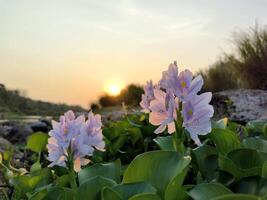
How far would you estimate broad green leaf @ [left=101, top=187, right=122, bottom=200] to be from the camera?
3.58ft

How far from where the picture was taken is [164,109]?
1.40 metres

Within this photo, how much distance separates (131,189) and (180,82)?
1.08 feet

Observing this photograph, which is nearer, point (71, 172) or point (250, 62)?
point (71, 172)

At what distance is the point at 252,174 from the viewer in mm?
1303

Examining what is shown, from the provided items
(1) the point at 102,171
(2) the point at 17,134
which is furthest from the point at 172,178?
(2) the point at 17,134

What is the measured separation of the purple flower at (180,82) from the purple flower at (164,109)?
2 centimetres

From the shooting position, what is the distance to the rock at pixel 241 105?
17.0 feet

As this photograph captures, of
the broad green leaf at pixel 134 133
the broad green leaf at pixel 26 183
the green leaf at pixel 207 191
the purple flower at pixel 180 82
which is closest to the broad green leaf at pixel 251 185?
the green leaf at pixel 207 191

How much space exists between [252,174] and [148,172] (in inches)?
9.9

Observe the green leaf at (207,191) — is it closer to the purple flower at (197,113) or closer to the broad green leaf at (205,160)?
the purple flower at (197,113)

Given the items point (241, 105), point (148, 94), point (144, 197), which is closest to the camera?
point (144, 197)

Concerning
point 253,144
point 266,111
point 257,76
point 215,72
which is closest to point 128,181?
point 253,144

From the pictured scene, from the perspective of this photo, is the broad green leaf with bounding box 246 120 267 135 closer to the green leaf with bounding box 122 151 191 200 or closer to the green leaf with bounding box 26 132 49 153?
the green leaf with bounding box 26 132 49 153

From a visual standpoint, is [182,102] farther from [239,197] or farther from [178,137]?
[239,197]
